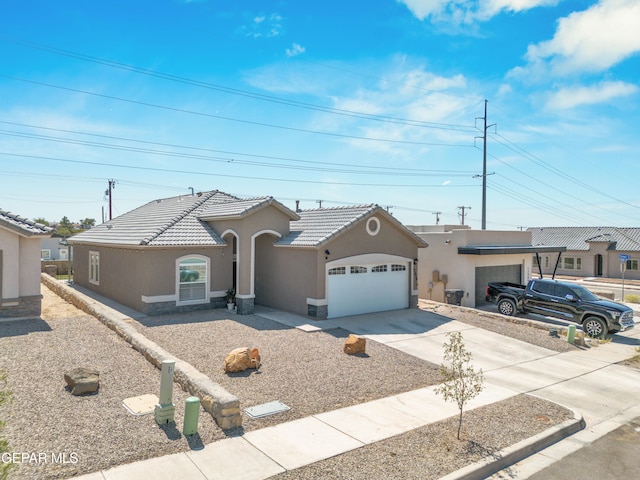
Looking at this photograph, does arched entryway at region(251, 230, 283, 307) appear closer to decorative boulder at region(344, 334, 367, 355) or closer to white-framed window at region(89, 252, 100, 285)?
decorative boulder at region(344, 334, 367, 355)

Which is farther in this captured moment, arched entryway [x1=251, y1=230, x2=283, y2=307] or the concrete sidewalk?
arched entryway [x1=251, y1=230, x2=283, y2=307]

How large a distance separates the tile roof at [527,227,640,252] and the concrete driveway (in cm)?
2702

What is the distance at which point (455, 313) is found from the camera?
1962 cm

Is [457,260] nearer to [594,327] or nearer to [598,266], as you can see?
[594,327]

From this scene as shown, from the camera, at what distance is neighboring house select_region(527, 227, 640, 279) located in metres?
40.7

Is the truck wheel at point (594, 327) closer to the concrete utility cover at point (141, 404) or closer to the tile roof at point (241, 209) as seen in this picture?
the tile roof at point (241, 209)

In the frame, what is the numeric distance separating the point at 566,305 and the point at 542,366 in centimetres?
687

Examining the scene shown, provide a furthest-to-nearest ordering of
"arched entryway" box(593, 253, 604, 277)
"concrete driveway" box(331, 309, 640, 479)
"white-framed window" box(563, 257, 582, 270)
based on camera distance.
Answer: "white-framed window" box(563, 257, 582, 270) → "arched entryway" box(593, 253, 604, 277) → "concrete driveway" box(331, 309, 640, 479)

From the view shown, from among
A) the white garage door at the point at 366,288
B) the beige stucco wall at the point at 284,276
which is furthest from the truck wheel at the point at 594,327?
the beige stucco wall at the point at 284,276

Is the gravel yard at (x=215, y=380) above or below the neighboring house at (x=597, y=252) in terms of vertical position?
below

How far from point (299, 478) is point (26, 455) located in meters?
3.90

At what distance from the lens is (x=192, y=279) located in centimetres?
1788

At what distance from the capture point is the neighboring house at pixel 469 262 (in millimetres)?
22859

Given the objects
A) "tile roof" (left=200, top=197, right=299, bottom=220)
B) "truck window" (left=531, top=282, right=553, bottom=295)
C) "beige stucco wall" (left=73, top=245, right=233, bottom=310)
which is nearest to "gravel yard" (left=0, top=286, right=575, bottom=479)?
"beige stucco wall" (left=73, top=245, right=233, bottom=310)
